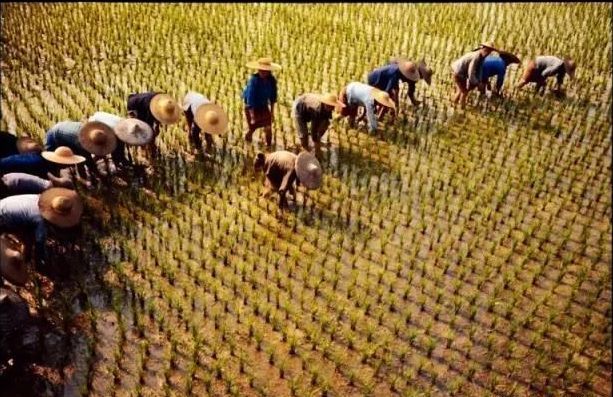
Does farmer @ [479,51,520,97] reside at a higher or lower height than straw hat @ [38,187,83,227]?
higher

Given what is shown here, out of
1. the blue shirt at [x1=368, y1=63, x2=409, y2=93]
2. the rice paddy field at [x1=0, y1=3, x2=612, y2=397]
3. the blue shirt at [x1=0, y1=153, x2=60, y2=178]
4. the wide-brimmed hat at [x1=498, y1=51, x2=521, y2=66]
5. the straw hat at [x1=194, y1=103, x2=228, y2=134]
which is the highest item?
the wide-brimmed hat at [x1=498, y1=51, x2=521, y2=66]

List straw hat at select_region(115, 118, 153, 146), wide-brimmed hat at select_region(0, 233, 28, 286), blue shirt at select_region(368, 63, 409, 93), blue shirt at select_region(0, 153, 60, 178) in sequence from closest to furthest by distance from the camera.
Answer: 1. wide-brimmed hat at select_region(0, 233, 28, 286)
2. blue shirt at select_region(0, 153, 60, 178)
3. straw hat at select_region(115, 118, 153, 146)
4. blue shirt at select_region(368, 63, 409, 93)

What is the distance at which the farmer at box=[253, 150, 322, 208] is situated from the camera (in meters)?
5.58

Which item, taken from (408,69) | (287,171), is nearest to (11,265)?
(287,171)

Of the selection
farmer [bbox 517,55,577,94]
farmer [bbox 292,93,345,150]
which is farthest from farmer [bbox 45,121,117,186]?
farmer [bbox 517,55,577,94]

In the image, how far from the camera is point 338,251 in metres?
5.25

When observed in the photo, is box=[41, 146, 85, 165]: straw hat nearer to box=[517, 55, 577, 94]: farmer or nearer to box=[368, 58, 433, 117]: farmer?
box=[368, 58, 433, 117]: farmer

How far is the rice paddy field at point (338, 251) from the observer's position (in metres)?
4.21

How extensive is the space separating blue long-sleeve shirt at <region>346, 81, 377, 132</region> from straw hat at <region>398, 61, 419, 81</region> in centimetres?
75

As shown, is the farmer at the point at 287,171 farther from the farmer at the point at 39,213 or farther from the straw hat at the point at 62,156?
the farmer at the point at 39,213

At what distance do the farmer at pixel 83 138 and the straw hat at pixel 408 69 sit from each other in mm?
3958

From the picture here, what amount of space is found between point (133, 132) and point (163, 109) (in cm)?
50

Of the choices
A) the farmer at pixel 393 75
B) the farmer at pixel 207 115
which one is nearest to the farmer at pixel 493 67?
the farmer at pixel 393 75

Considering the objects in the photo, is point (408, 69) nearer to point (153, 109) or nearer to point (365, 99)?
point (365, 99)
